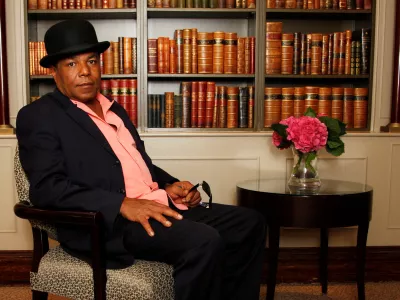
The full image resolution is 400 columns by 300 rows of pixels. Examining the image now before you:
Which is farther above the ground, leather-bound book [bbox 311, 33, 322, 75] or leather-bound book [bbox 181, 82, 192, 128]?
leather-bound book [bbox 311, 33, 322, 75]

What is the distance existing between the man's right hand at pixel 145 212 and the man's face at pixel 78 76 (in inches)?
20.5

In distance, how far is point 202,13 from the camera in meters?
3.06

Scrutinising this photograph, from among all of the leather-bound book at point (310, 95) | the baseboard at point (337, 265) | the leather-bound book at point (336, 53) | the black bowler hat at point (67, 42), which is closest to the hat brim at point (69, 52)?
A: the black bowler hat at point (67, 42)

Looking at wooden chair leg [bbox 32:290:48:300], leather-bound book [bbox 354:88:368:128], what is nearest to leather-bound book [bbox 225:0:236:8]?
leather-bound book [bbox 354:88:368:128]

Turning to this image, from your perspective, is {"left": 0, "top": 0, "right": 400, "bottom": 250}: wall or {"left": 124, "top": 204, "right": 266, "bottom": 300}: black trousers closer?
{"left": 124, "top": 204, "right": 266, "bottom": 300}: black trousers

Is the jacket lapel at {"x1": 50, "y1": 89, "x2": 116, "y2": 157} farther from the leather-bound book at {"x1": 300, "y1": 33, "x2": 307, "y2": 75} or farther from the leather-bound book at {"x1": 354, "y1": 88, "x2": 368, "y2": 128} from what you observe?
the leather-bound book at {"x1": 354, "y1": 88, "x2": 368, "y2": 128}

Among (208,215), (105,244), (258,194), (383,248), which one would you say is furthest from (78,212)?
(383,248)

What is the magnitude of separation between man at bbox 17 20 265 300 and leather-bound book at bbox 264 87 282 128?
998 mm

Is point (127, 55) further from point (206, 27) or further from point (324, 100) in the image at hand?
point (324, 100)

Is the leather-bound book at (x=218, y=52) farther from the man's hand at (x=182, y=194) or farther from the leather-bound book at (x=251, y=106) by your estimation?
the man's hand at (x=182, y=194)

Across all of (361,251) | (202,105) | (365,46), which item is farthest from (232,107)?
(361,251)

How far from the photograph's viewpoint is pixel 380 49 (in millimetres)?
2959

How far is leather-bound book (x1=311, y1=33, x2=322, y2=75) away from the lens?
9.77 ft

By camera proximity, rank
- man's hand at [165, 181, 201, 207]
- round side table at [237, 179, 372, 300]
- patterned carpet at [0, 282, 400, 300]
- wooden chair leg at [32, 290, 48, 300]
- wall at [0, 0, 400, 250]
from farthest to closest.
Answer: wall at [0, 0, 400, 250] < patterned carpet at [0, 282, 400, 300] < round side table at [237, 179, 372, 300] < man's hand at [165, 181, 201, 207] < wooden chair leg at [32, 290, 48, 300]
